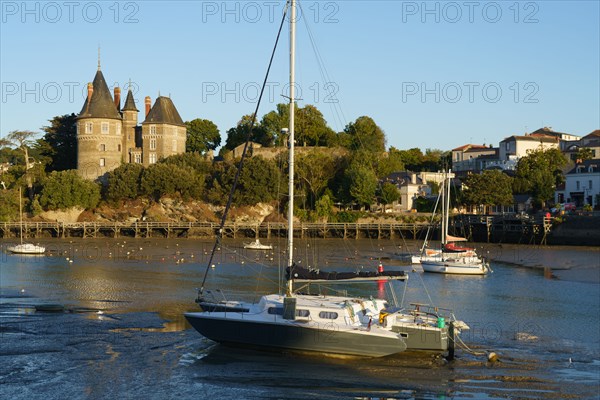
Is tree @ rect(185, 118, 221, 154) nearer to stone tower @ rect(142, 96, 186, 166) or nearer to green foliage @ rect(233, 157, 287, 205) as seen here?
stone tower @ rect(142, 96, 186, 166)

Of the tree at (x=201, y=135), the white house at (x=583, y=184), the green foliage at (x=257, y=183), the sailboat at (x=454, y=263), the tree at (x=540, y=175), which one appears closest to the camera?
the sailboat at (x=454, y=263)

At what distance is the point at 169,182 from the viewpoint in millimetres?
92875

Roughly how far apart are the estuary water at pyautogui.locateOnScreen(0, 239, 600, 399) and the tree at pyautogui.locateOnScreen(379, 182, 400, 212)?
4134cm

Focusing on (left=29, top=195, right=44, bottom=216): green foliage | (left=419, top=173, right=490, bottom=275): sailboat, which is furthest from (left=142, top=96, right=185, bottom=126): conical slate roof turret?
(left=419, top=173, right=490, bottom=275): sailboat

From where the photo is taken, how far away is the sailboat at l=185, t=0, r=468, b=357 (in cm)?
2503

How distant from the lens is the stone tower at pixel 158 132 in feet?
338

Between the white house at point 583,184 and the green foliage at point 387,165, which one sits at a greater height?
the green foliage at point 387,165

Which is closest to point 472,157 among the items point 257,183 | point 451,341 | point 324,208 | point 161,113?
point 324,208

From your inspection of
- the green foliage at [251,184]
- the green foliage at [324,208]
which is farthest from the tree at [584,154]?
the green foliage at [251,184]

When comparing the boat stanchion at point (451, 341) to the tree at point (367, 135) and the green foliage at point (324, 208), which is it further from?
the tree at point (367, 135)

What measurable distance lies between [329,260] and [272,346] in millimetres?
34084

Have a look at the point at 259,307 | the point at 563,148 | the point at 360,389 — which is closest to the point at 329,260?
the point at 259,307

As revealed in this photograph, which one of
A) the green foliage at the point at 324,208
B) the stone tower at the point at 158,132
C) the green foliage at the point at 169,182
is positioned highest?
the stone tower at the point at 158,132

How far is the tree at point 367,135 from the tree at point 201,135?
24.4m
